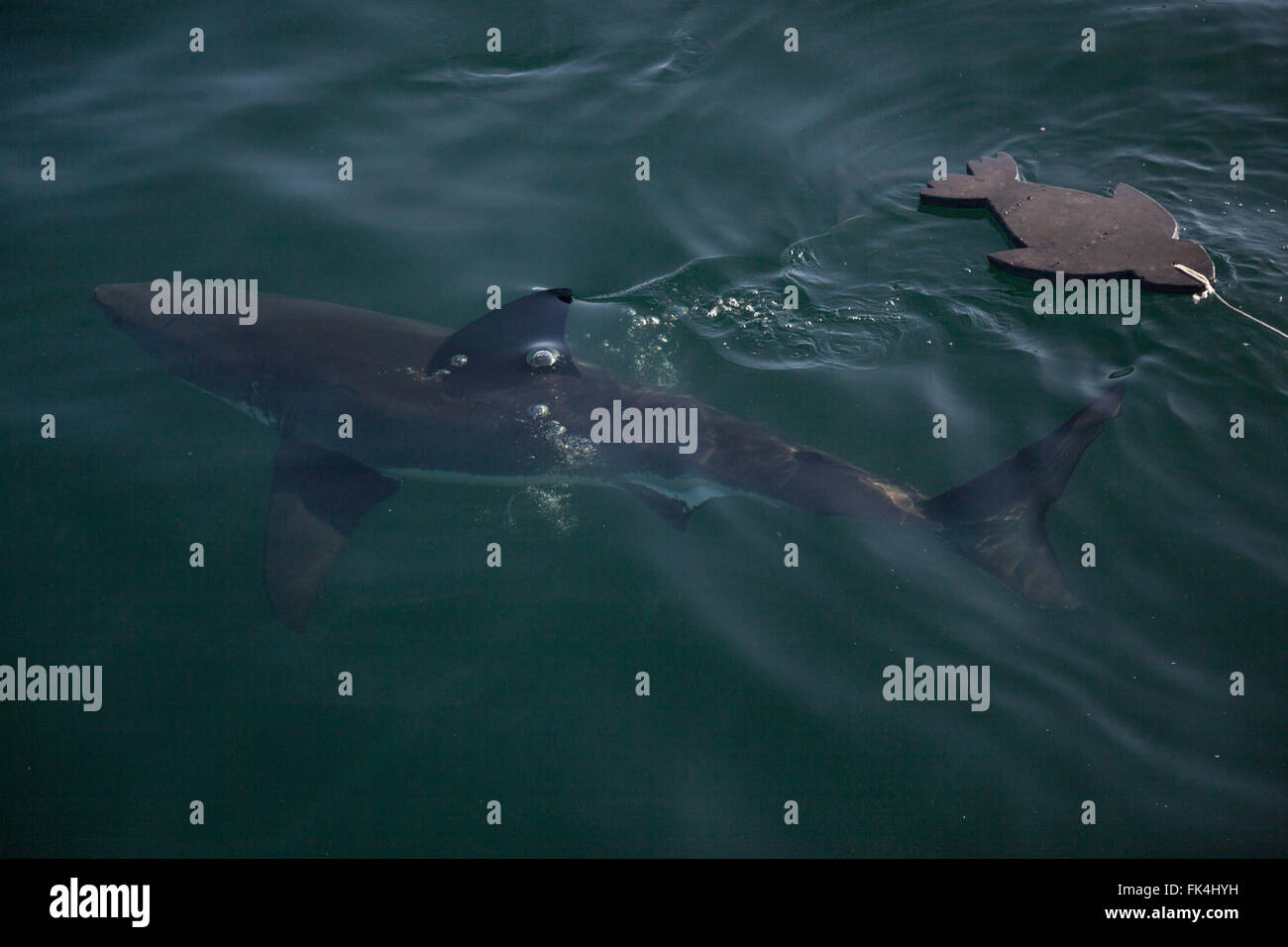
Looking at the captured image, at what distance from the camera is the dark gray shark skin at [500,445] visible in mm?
8133

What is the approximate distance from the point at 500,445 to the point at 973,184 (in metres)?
6.57

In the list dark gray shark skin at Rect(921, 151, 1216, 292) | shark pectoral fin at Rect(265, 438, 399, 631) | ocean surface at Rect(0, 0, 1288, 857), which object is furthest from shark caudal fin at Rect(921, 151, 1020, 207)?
shark pectoral fin at Rect(265, 438, 399, 631)

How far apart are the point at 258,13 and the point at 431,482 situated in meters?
9.98

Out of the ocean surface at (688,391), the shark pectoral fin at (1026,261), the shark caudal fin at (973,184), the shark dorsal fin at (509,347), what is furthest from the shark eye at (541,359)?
the shark caudal fin at (973,184)

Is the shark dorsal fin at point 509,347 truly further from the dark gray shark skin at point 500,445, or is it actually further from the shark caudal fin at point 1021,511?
the shark caudal fin at point 1021,511

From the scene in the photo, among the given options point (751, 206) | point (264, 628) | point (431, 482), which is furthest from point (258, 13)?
point (264, 628)

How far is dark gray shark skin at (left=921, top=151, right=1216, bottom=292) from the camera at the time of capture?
10.3m

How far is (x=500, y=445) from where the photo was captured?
8.61 meters

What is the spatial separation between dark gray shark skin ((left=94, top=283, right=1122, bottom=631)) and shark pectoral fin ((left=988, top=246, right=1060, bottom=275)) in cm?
202

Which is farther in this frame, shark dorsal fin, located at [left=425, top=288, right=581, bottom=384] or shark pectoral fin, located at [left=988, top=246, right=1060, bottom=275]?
shark pectoral fin, located at [left=988, top=246, right=1060, bottom=275]

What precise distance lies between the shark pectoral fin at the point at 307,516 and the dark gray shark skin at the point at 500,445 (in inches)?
0.5

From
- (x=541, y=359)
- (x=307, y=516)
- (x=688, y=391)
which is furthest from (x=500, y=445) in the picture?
(x=688, y=391)

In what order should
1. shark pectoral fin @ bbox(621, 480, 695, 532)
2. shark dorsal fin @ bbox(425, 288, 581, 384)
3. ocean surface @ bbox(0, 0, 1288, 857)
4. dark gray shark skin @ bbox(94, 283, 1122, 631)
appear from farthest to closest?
1. shark dorsal fin @ bbox(425, 288, 581, 384)
2. shark pectoral fin @ bbox(621, 480, 695, 532)
3. dark gray shark skin @ bbox(94, 283, 1122, 631)
4. ocean surface @ bbox(0, 0, 1288, 857)

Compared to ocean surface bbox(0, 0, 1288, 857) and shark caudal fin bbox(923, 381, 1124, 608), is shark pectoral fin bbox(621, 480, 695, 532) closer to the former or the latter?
ocean surface bbox(0, 0, 1288, 857)
